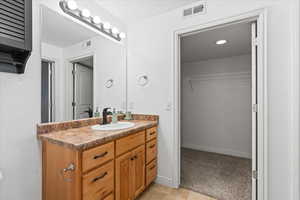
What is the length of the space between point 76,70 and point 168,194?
6.06 feet

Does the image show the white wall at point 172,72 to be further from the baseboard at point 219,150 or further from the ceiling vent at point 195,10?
the baseboard at point 219,150

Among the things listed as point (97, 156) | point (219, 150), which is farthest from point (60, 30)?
point (219, 150)

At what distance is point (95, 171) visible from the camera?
1032mm

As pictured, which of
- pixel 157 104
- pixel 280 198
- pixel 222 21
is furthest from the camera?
pixel 157 104

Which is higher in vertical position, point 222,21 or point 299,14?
point 222,21

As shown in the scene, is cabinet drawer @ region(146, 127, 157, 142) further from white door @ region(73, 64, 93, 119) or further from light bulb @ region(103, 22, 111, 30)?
light bulb @ region(103, 22, 111, 30)

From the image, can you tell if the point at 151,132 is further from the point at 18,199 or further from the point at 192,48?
the point at 192,48

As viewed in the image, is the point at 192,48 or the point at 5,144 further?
the point at 192,48

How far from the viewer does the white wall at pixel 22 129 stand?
1.01m

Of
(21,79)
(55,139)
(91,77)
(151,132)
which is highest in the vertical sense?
(91,77)

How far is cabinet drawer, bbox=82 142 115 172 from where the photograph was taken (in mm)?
962

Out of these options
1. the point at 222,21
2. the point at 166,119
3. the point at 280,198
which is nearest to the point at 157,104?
the point at 166,119

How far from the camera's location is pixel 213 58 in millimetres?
3191

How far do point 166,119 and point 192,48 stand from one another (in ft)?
5.23
